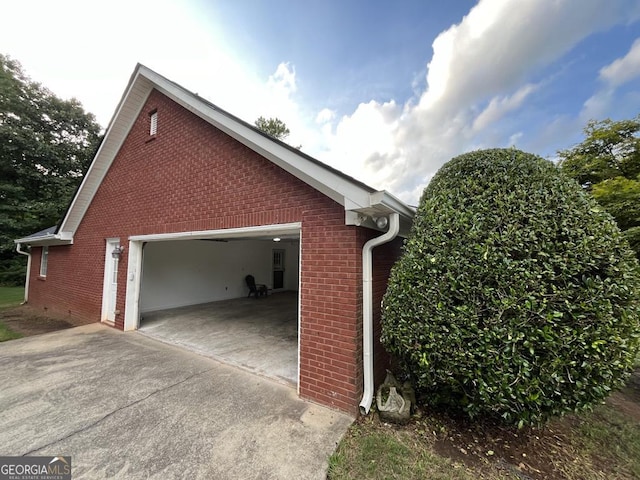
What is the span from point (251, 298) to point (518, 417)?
10798mm

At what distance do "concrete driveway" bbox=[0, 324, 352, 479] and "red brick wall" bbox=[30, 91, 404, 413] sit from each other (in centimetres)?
68

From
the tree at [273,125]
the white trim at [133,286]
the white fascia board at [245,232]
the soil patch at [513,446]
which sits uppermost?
the tree at [273,125]

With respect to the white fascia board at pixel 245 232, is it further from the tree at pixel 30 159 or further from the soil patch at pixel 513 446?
the tree at pixel 30 159

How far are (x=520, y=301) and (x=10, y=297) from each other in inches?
830

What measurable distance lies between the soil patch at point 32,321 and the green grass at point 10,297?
1.65m

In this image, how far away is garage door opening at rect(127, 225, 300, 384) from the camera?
5.09 meters

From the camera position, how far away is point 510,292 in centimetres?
233

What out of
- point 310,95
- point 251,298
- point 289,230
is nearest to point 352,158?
point 310,95

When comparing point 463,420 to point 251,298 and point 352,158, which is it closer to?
point 251,298

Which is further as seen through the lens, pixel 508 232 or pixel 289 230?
pixel 289 230

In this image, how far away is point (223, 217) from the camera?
4.59 m

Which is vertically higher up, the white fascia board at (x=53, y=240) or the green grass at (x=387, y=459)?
the white fascia board at (x=53, y=240)

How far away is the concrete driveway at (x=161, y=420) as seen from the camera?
2.29 metres

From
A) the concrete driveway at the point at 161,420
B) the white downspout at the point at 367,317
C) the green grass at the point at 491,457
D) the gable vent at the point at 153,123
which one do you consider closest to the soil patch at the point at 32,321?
the concrete driveway at the point at 161,420
